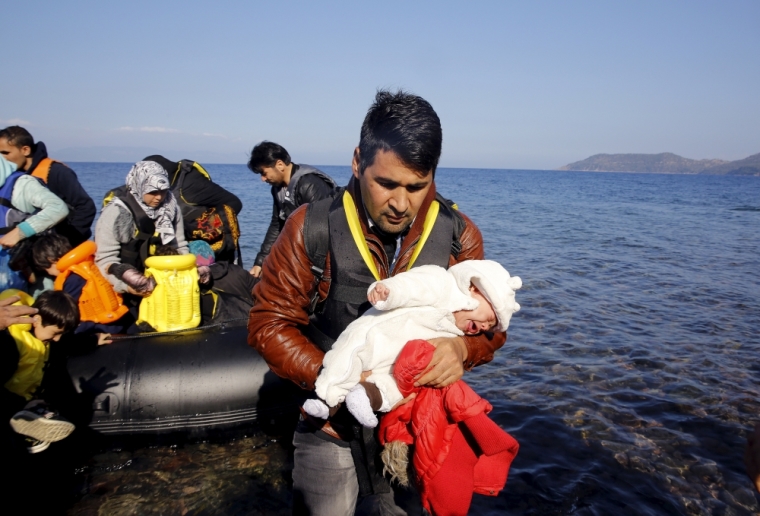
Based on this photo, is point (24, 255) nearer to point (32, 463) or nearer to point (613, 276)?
point (32, 463)

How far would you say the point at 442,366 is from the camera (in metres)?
2.14

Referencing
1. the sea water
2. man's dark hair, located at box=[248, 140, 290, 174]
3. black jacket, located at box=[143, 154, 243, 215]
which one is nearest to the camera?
the sea water

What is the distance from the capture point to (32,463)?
13.7 feet

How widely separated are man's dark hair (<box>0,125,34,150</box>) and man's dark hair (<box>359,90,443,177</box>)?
517cm

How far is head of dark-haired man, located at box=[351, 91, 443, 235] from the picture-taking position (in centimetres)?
218

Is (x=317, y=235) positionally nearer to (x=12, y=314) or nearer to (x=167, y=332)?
(x=12, y=314)

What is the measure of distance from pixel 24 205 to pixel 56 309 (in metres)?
1.74

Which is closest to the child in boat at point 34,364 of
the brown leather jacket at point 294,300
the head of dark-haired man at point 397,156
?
the brown leather jacket at point 294,300

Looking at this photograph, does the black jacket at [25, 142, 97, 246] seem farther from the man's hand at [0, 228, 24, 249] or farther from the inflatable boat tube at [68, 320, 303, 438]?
the inflatable boat tube at [68, 320, 303, 438]

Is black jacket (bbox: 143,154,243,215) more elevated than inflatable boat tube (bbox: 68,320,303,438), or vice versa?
black jacket (bbox: 143,154,243,215)

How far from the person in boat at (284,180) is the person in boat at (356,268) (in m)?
3.22

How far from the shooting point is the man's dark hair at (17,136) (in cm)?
562

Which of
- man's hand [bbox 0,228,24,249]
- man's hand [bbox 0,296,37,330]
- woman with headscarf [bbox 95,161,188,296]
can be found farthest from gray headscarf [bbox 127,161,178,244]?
man's hand [bbox 0,296,37,330]

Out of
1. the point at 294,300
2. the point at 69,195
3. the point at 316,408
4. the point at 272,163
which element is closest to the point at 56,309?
the point at 69,195
